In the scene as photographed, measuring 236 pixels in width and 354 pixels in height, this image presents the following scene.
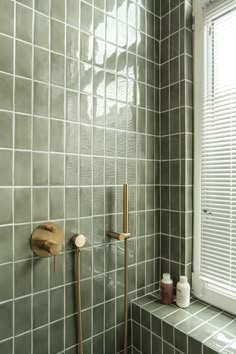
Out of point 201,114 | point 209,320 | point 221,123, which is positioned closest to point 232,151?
point 221,123

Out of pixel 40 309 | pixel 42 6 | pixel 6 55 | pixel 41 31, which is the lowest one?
pixel 40 309

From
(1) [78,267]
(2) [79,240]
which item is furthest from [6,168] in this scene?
(1) [78,267]

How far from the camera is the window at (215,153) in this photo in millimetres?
1223

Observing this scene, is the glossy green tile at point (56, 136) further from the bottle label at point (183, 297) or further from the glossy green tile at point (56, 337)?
the bottle label at point (183, 297)

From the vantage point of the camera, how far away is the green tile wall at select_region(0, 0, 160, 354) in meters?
0.96

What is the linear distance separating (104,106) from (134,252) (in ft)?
2.62

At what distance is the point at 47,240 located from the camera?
97 centimetres

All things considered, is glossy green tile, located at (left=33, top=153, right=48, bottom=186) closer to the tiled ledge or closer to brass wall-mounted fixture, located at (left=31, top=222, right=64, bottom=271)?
brass wall-mounted fixture, located at (left=31, top=222, right=64, bottom=271)

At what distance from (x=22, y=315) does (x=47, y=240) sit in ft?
1.04

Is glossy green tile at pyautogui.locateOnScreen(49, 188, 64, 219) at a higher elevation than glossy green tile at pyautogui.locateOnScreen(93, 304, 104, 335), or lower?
higher

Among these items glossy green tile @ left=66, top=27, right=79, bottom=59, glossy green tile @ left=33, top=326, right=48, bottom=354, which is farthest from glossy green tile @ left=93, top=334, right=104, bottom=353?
glossy green tile @ left=66, top=27, right=79, bottom=59

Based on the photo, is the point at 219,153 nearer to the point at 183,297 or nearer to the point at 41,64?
the point at 183,297

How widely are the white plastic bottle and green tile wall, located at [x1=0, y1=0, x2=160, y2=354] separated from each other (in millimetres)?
205

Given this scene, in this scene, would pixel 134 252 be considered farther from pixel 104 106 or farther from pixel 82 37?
pixel 82 37
